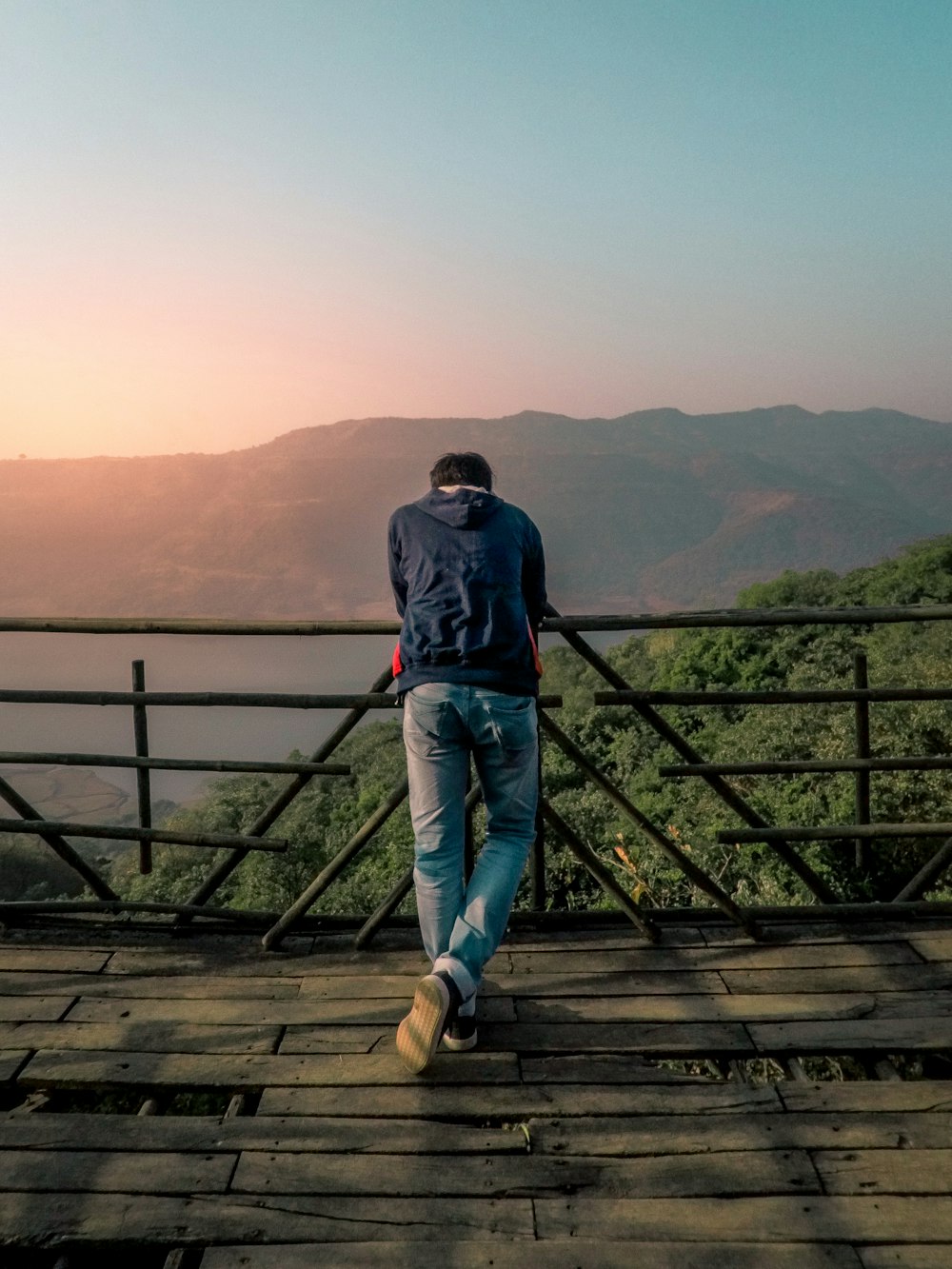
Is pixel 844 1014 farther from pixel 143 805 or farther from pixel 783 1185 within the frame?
pixel 143 805

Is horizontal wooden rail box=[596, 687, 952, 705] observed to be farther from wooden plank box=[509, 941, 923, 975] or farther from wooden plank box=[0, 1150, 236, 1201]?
wooden plank box=[0, 1150, 236, 1201]

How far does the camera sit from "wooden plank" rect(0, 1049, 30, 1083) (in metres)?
2.82

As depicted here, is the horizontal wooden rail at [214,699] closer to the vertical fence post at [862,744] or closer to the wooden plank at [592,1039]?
the wooden plank at [592,1039]

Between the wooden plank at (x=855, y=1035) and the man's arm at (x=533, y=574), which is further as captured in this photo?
the man's arm at (x=533, y=574)

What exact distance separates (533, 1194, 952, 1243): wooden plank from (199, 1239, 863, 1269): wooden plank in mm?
30

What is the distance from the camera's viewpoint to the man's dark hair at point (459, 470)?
10.1 feet

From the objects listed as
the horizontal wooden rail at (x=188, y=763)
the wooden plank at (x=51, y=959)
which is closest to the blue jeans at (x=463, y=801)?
the horizontal wooden rail at (x=188, y=763)

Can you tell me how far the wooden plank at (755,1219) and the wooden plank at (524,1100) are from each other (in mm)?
350

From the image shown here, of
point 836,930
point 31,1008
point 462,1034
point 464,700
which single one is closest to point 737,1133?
point 462,1034

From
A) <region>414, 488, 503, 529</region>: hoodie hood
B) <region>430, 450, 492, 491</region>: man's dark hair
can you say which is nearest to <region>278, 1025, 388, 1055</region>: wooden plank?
<region>414, 488, 503, 529</region>: hoodie hood

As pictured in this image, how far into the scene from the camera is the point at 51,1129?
2557mm

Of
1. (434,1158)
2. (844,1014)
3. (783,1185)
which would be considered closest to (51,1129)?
(434,1158)

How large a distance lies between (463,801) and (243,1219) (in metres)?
1.26

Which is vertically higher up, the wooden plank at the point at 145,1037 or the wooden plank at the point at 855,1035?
the wooden plank at the point at 145,1037
